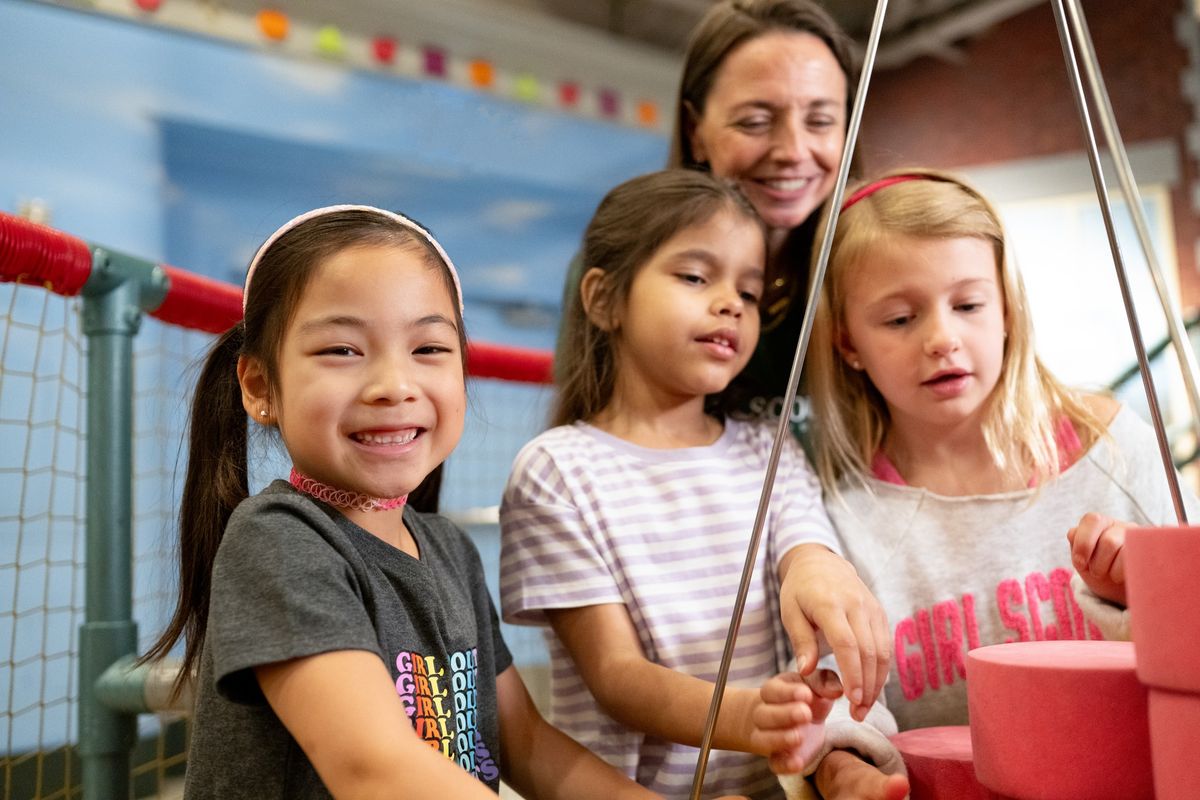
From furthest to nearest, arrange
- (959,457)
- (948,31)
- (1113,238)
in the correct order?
(948,31), (959,457), (1113,238)

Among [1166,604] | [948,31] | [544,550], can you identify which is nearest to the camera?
[1166,604]

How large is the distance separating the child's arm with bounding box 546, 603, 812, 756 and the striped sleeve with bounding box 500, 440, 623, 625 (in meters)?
0.02

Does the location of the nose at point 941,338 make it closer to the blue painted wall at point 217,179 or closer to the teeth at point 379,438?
the teeth at point 379,438

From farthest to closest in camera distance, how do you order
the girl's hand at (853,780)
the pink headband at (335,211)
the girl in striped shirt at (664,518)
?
the girl in striped shirt at (664,518) < the pink headband at (335,211) < the girl's hand at (853,780)

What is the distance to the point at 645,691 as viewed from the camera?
0.95 metres

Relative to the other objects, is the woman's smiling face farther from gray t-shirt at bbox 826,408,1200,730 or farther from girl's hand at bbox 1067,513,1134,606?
girl's hand at bbox 1067,513,1134,606

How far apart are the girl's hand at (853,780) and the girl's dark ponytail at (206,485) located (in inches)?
20.9

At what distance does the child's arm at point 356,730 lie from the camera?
2.12 feet

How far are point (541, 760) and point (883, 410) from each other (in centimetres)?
58

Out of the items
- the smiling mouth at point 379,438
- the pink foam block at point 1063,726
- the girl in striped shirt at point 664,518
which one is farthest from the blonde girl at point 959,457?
the smiling mouth at point 379,438

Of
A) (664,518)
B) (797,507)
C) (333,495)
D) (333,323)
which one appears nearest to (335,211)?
(333,323)

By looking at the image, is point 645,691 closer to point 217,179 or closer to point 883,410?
point 883,410

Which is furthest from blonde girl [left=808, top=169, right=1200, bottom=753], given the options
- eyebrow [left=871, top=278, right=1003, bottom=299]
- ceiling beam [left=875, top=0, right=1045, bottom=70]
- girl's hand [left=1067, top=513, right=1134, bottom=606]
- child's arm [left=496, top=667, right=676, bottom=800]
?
ceiling beam [left=875, top=0, right=1045, bottom=70]

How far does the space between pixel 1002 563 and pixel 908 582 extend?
0.32 ft
